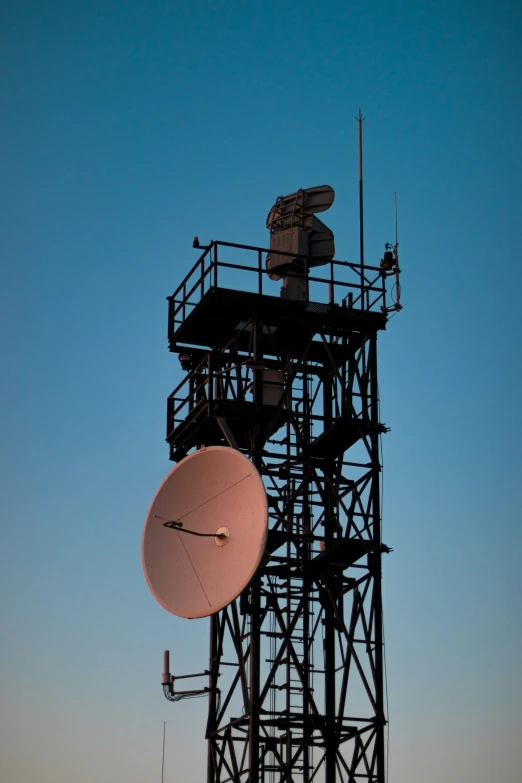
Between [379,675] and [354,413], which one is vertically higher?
[354,413]

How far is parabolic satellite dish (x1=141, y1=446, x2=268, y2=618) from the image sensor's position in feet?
160

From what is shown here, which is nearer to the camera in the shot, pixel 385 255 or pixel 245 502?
pixel 245 502

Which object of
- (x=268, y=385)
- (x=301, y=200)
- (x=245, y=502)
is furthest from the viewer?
(x=301, y=200)

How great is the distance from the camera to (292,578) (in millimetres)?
53188

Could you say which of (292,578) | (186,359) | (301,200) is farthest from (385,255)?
(292,578)

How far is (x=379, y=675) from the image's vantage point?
50812mm

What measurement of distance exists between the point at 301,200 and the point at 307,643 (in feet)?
46.7

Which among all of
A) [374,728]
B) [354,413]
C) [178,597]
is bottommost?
[374,728]

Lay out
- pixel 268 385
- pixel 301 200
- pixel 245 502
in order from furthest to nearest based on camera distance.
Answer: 1. pixel 301 200
2. pixel 268 385
3. pixel 245 502

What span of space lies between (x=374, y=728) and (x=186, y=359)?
1324 cm

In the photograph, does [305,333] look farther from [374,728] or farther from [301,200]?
[374,728]

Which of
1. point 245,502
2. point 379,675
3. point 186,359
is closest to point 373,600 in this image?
point 379,675

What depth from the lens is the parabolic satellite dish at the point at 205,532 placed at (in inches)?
1916

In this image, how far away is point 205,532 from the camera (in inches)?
2003
